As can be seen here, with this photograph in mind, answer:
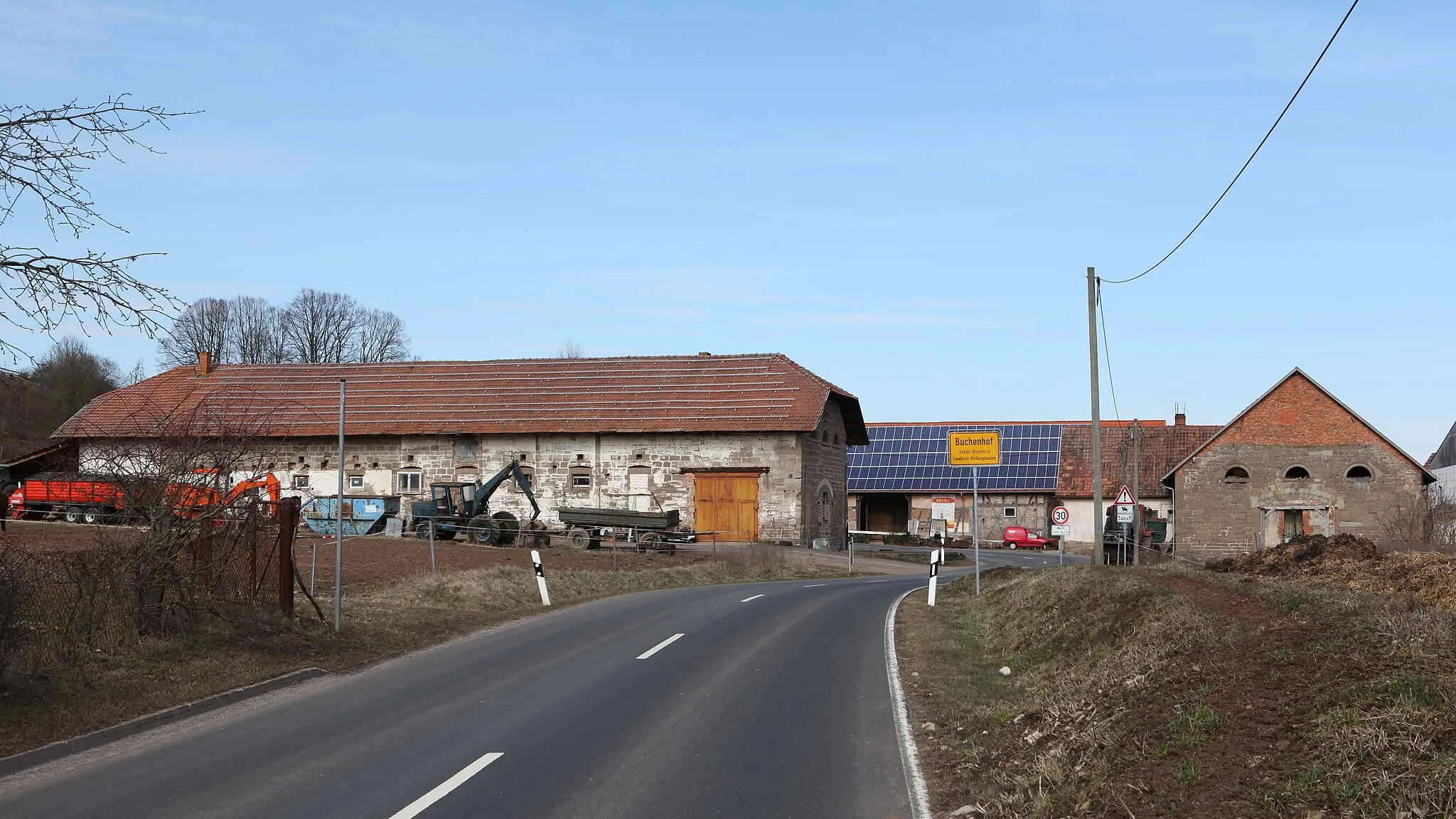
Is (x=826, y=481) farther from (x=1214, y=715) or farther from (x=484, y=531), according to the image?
(x=1214, y=715)

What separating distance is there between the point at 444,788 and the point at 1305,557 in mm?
18328

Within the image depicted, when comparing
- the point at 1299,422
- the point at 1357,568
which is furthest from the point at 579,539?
the point at 1357,568

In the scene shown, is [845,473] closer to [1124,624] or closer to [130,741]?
[1124,624]

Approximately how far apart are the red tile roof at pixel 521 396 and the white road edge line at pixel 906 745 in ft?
104

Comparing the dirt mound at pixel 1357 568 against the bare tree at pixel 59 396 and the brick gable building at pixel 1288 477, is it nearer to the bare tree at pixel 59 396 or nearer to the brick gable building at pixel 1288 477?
the brick gable building at pixel 1288 477

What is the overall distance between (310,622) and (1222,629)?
37.8ft

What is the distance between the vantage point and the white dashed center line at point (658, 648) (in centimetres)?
1507

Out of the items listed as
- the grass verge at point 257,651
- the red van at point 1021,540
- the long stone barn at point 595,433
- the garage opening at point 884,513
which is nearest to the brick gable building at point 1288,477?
the long stone barn at point 595,433

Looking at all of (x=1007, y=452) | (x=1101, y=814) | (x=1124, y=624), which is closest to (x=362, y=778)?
(x=1101, y=814)

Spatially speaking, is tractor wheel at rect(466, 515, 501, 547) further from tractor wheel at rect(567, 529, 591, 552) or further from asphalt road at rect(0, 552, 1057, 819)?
asphalt road at rect(0, 552, 1057, 819)

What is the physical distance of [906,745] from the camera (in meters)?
9.88

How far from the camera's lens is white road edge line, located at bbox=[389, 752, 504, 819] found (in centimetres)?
743

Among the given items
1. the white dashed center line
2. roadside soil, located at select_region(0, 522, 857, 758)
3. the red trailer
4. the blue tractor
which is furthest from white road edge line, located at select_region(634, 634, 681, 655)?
the red trailer

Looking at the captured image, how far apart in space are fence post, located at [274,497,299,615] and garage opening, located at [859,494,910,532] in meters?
57.7
